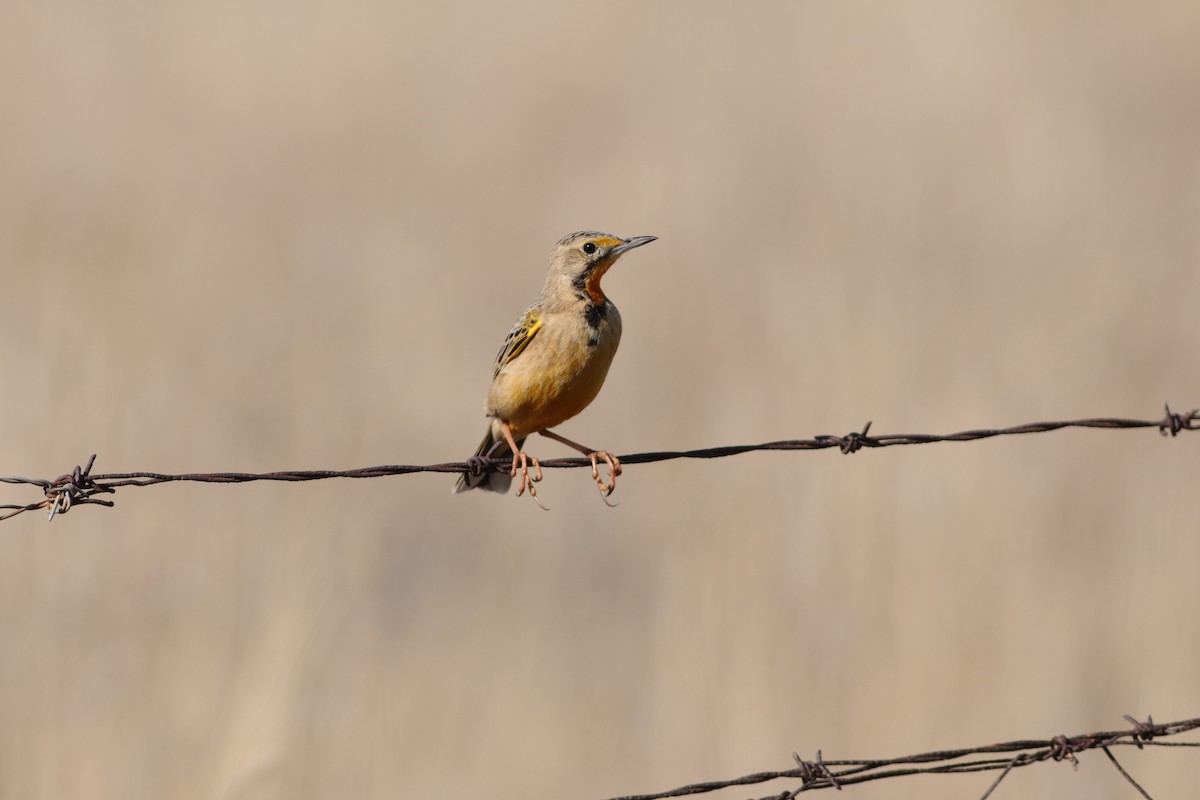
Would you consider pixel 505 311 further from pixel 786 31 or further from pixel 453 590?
pixel 786 31

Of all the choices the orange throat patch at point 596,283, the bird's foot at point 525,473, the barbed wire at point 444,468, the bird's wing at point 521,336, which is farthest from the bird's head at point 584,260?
the barbed wire at point 444,468

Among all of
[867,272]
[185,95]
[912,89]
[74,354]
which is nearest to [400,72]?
[185,95]

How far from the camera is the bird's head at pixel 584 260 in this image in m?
6.73

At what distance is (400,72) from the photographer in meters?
15.1

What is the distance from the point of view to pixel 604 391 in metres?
11.0

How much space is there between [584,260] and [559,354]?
715mm

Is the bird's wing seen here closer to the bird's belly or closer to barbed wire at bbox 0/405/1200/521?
the bird's belly

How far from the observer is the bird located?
622 centimetres

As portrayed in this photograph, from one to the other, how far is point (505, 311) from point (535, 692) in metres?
4.29

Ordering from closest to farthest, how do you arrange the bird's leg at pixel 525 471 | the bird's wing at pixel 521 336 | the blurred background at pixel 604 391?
the bird's leg at pixel 525 471
the bird's wing at pixel 521 336
the blurred background at pixel 604 391

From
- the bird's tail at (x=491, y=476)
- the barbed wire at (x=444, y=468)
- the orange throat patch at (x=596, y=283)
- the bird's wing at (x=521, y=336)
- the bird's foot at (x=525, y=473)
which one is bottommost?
the barbed wire at (x=444, y=468)

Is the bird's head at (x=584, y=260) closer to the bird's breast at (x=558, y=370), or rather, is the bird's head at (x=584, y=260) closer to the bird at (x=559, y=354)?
the bird at (x=559, y=354)

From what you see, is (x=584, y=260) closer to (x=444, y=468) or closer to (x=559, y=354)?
(x=559, y=354)

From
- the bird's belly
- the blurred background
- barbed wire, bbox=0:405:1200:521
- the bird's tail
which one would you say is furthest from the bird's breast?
the blurred background
